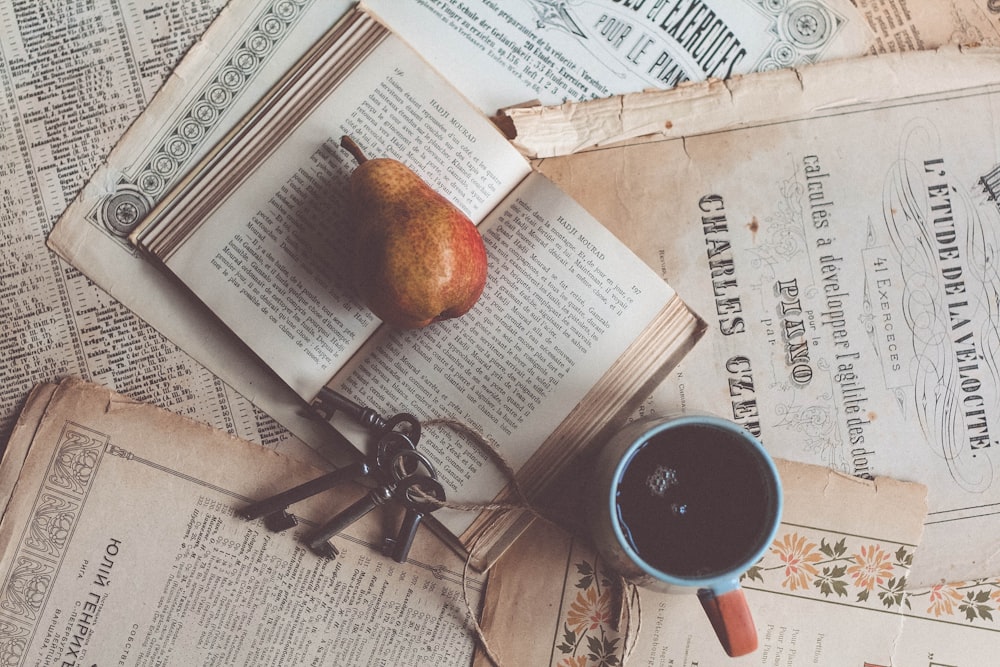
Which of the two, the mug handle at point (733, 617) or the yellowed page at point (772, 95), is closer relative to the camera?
the mug handle at point (733, 617)

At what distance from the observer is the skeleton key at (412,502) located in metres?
0.64

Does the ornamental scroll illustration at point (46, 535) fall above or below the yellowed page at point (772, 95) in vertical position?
below

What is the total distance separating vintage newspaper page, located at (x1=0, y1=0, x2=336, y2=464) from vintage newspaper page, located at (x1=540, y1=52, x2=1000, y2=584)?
0.36m

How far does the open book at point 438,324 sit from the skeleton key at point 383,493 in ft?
0.06

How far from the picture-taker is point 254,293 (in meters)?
0.67

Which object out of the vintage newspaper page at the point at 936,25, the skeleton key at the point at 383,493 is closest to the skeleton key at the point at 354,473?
the skeleton key at the point at 383,493

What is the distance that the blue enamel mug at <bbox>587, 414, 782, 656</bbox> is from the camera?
1.86 ft

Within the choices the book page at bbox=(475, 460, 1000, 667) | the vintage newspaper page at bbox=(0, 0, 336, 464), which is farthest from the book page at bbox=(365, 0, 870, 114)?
the book page at bbox=(475, 460, 1000, 667)

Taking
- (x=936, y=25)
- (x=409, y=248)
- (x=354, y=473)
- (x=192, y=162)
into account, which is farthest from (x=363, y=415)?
(x=936, y=25)

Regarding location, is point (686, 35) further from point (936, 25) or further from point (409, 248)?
point (409, 248)

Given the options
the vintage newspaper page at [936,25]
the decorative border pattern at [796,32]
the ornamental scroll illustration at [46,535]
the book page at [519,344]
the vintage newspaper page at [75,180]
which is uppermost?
the vintage newspaper page at [936,25]

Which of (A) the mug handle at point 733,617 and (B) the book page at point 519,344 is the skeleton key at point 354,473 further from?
(A) the mug handle at point 733,617

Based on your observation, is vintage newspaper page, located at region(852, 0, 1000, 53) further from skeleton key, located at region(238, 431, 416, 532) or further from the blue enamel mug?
skeleton key, located at region(238, 431, 416, 532)

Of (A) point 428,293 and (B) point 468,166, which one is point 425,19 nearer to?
(B) point 468,166
